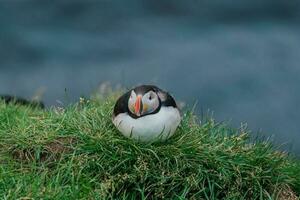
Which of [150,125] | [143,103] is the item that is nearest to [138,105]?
[143,103]

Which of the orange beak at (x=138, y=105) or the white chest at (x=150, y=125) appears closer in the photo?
the orange beak at (x=138, y=105)

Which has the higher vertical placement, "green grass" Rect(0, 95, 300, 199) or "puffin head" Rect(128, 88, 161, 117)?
"puffin head" Rect(128, 88, 161, 117)

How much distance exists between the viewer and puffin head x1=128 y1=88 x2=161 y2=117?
6.08 m

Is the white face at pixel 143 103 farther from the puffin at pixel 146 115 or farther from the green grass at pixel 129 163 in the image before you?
the green grass at pixel 129 163

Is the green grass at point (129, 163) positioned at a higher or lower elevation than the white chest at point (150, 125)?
lower

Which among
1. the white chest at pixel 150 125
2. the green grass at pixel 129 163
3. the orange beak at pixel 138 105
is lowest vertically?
the green grass at pixel 129 163

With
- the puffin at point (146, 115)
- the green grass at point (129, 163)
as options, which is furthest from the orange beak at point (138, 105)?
the green grass at point (129, 163)

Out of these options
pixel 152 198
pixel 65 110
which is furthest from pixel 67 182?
pixel 65 110

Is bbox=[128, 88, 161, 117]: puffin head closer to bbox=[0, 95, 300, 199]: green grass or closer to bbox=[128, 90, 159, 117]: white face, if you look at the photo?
bbox=[128, 90, 159, 117]: white face

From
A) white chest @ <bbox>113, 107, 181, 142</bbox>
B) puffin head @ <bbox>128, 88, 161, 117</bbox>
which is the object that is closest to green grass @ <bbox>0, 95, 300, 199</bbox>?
white chest @ <bbox>113, 107, 181, 142</bbox>

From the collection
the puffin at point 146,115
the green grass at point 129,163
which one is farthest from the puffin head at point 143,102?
the green grass at point 129,163

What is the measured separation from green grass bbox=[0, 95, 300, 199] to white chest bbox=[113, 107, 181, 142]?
0.24 ft

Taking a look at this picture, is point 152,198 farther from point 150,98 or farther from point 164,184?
point 150,98

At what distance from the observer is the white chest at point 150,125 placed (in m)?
6.18
